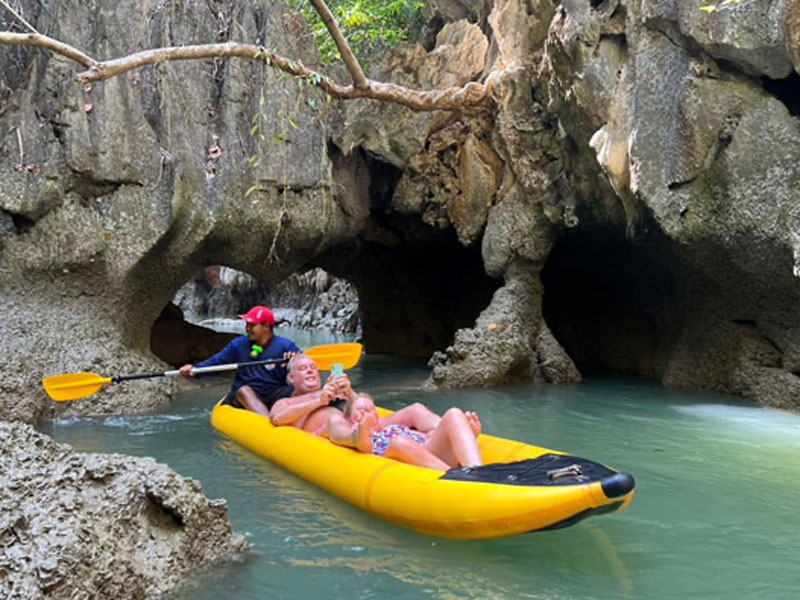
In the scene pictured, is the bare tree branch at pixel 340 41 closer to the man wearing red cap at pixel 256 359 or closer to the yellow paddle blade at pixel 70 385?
the man wearing red cap at pixel 256 359

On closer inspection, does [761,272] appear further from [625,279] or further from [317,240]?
[317,240]

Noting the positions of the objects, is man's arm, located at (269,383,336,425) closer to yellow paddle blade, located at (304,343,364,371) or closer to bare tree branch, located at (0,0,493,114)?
yellow paddle blade, located at (304,343,364,371)

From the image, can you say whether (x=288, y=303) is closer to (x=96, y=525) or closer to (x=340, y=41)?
(x=340, y=41)

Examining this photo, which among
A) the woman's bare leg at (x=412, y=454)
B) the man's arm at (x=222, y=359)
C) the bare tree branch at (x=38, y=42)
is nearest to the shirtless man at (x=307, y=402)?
the woman's bare leg at (x=412, y=454)

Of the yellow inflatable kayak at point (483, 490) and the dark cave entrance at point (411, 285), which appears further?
the dark cave entrance at point (411, 285)

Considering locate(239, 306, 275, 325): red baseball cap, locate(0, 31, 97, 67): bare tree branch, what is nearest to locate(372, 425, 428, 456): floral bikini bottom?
locate(239, 306, 275, 325): red baseball cap

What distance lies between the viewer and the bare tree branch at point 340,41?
578 cm

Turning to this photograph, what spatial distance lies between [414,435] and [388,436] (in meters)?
0.17

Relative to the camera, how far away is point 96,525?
252cm

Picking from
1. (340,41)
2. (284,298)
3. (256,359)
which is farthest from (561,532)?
(284,298)

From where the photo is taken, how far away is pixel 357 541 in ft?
10.7

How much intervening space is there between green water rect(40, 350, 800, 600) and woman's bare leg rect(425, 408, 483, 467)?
0.47 m

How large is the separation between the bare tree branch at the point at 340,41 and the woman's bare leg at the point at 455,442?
3.71 m

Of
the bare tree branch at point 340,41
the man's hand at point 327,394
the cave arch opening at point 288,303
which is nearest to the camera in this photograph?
the man's hand at point 327,394
